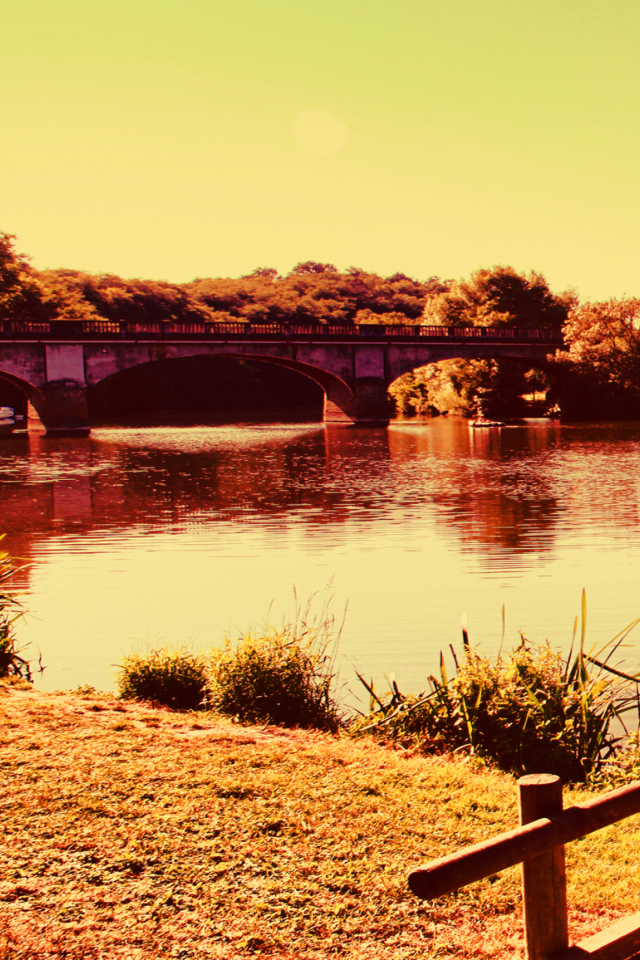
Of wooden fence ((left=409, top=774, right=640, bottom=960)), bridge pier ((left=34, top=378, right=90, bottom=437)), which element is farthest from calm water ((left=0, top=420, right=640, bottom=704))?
bridge pier ((left=34, top=378, right=90, bottom=437))

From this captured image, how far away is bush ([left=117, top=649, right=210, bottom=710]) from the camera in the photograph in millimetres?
7828

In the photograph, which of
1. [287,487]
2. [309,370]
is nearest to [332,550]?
[287,487]

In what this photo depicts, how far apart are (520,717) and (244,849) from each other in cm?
294

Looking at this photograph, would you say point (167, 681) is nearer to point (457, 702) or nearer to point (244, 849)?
point (457, 702)

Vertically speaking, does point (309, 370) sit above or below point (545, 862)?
above

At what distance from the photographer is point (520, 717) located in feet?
22.2

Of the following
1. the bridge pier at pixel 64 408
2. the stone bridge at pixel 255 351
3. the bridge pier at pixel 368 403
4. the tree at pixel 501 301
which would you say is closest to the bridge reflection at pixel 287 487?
the bridge pier at pixel 64 408

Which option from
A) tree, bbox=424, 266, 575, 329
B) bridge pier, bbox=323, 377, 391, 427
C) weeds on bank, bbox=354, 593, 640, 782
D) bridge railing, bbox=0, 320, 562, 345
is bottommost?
weeds on bank, bbox=354, 593, 640, 782

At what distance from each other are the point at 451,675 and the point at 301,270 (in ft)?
519

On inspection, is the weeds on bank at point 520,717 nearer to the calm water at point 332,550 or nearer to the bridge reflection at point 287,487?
Result: the calm water at point 332,550

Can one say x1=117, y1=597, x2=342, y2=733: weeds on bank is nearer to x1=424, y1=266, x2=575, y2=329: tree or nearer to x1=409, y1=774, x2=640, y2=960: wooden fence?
x1=409, y1=774, x2=640, y2=960: wooden fence

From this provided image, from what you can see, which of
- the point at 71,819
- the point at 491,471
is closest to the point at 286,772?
the point at 71,819

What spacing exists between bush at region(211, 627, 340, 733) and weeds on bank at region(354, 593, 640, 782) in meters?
0.44

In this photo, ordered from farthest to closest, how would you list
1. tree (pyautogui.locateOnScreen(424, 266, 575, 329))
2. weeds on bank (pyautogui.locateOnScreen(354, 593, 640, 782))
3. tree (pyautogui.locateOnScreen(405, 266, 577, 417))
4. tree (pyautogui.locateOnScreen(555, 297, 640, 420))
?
tree (pyautogui.locateOnScreen(424, 266, 575, 329)) < tree (pyautogui.locateOnScreen(405, 266, 577, 417)) < tree (pyautogui.locateOnScreen(555, 297, 640, 420)) < weeds on bank (pyautogui.locateOnScreen(354, 593, 640, 782))
